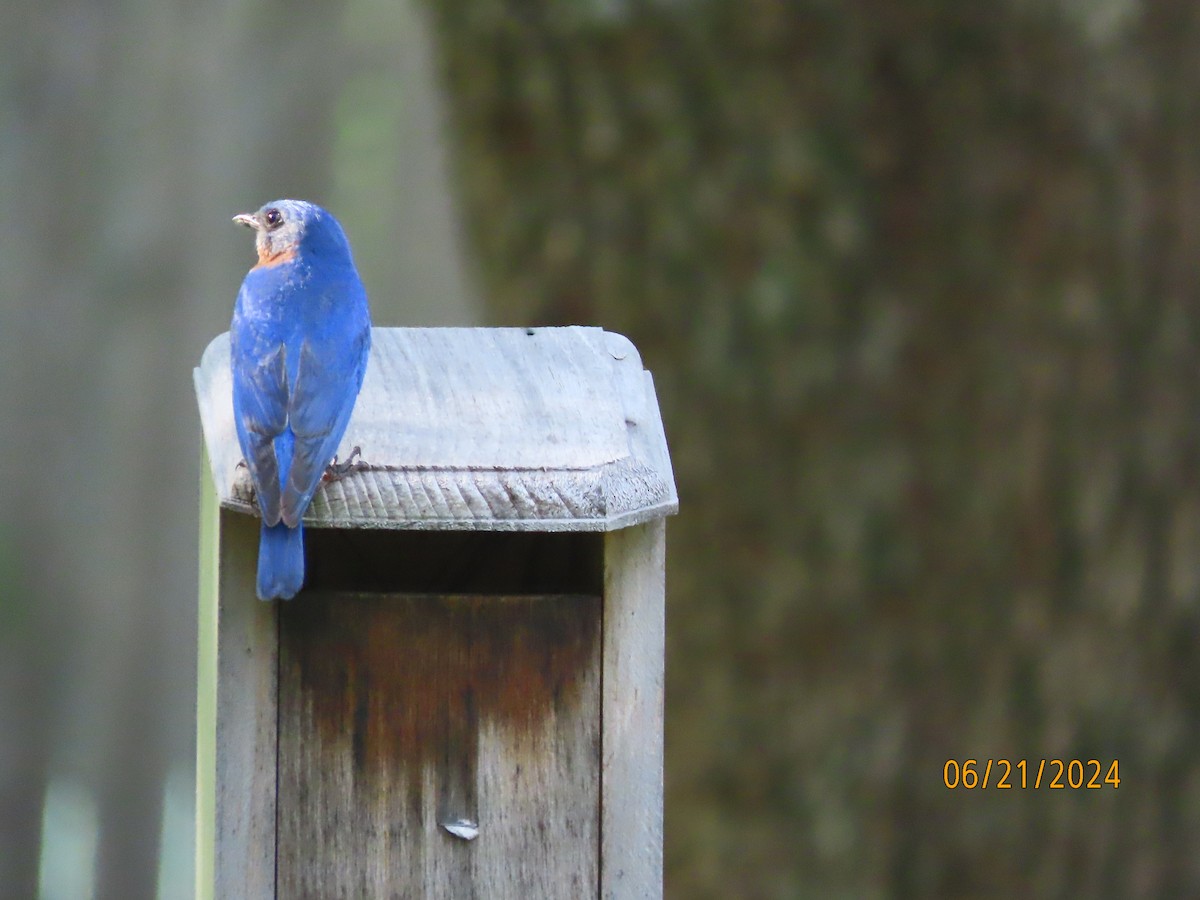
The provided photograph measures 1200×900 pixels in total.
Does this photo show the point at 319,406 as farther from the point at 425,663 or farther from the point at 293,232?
the point at 293,232

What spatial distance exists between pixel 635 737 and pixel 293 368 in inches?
25.3

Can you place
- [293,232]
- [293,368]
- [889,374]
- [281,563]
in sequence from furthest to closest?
[889,374], [293,232], [293,368], [281,563]

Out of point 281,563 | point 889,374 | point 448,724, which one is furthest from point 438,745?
point 889,374

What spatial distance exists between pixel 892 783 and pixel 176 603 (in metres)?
1.68

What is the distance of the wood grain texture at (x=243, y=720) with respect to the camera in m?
1.77

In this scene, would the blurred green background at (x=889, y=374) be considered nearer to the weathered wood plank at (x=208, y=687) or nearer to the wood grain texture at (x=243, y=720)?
the weathered wood plank at (x=208, y=687)

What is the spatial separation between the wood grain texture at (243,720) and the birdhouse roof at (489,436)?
4.3 inches

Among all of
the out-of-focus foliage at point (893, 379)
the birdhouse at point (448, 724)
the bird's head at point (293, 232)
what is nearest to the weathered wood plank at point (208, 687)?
the birdhouse at point (448, 724)

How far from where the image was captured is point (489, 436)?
1.77 meters

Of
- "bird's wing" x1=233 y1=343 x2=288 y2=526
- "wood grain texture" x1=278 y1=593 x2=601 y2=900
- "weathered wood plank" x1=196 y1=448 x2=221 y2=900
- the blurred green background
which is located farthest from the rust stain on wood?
the blurred green background

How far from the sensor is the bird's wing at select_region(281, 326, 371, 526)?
159cm

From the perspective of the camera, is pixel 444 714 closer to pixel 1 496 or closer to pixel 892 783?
pixel 892 783

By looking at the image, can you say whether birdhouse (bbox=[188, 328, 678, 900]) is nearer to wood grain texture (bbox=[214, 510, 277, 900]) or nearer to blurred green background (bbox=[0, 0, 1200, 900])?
wood grain texture (bbox=[214, 510, 277, 900])

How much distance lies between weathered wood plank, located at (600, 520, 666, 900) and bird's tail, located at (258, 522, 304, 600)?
0.40 m
